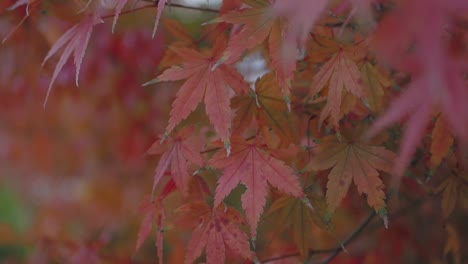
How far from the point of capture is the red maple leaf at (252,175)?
831mm

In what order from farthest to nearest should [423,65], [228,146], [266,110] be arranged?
[266,110] → [228,146] → [423,65]

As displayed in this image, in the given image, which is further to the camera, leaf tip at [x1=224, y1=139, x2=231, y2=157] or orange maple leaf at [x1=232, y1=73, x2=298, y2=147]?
orange maple leaf at [x1=232, y1=73, x2=298, y2=147]

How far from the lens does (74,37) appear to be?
37.2 inches

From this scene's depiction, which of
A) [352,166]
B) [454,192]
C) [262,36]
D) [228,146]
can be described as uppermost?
[262,36]

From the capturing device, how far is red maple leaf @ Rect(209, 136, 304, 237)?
0.83m

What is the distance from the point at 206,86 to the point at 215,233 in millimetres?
234

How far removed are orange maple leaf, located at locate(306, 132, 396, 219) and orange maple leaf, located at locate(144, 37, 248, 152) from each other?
166 mm

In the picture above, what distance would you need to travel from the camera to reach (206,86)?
0.86m

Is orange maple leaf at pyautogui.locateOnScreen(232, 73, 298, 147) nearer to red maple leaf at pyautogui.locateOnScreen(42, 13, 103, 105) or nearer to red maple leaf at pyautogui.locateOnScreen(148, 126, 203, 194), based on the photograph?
red maple leaf at pyautogui.locateOnScreen(148, 126, 203, 194)

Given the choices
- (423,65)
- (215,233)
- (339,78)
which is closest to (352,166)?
(339,78)

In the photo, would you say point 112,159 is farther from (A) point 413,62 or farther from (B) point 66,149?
(A) point 413,62

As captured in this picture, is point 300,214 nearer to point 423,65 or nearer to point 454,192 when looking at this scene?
point 454,192

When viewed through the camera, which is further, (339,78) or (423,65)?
(339,78)

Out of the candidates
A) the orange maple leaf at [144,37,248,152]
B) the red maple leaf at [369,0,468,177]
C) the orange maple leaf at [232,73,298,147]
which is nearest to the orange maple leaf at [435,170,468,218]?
the orange maple leaf at [232,73,298,147]
